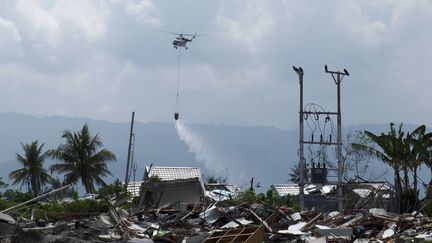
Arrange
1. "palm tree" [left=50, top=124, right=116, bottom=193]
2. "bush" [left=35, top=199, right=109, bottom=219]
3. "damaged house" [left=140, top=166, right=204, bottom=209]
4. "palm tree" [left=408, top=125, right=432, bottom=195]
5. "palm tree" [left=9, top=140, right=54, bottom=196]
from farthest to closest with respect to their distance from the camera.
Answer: "palm tree" [left=9, top=140, right=54, bottom=196]
"palm tree" [left=50, top=124, right=116, bottom=193]
"palm tree" [left=408, top=125, right=432, bottom=195]
"damaged house" [left=140, top=166, right=204, bottom=209]
"bush" [left=35, top=199, right=109, bottom=219]

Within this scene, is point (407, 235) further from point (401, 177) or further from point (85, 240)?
point (401, 177)

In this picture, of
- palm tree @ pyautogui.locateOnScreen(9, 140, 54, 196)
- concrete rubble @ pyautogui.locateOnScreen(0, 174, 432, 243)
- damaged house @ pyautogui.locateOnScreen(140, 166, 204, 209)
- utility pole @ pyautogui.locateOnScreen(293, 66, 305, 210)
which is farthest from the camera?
palm tree @ pyautogui.locateOnScreen(9, 140, 54, 196)

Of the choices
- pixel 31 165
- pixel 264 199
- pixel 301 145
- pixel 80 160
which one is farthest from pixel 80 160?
pixel 301 145

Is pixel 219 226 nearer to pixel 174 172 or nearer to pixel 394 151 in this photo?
pixel 394 151

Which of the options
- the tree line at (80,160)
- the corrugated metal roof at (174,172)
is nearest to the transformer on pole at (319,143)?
the corrugated metal roof at (174,172)

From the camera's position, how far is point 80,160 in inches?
2420

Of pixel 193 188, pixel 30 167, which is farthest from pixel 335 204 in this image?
pixel 30 167

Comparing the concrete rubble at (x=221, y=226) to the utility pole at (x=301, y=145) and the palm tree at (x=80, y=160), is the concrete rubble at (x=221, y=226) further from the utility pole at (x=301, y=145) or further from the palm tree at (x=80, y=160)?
the palm tree at (x=80, y=160)

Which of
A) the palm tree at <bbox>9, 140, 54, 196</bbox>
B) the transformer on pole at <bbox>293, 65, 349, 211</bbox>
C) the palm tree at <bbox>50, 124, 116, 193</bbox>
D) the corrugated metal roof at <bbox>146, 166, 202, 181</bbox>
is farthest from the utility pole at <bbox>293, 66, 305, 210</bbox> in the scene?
the palm tree at <bbox>9, 140, 54, 196</bbox>

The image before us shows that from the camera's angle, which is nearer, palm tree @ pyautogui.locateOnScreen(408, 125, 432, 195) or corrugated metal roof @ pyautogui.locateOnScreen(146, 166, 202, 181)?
palm tree @ pyautogui.locateOnScreen(408, 125, 432, 195)

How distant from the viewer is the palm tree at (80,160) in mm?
61188

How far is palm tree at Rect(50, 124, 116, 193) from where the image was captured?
201ft

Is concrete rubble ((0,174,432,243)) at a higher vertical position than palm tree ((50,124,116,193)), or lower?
lower

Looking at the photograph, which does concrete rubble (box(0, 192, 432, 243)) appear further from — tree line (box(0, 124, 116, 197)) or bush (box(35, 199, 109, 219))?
tree line (box(0, 124, 116, 197))
